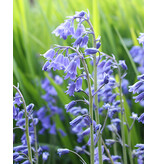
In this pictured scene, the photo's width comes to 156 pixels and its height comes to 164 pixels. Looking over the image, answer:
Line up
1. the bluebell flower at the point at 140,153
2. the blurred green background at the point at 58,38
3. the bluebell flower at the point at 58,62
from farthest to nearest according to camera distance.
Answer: the blurred green background at the point at 58,38, the bluebell flower at the point at 140,153, the bluebell flower at the point at 58,62

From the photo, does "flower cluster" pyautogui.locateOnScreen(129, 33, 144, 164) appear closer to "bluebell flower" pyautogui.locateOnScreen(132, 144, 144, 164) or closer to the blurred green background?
"bluebell flower" pyautogui.locateOnScreen(132, 144, 144, 164)

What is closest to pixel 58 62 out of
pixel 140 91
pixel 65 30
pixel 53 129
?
pixel 65 30

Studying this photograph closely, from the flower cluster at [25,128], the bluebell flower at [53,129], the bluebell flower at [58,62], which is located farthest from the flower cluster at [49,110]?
the bluebell flower at [58,62]

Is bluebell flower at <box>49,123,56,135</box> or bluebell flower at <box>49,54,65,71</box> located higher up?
bluebell flower at <box>49,54,65,71</box>

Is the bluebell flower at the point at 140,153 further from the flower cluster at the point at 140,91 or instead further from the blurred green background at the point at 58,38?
the blurred green background at the point at 58,38

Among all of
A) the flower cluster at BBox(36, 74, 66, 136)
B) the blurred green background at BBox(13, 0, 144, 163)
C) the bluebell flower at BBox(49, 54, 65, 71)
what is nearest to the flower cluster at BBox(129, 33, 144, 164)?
the blurred green background at BBox(13, 0, 144, 163)
